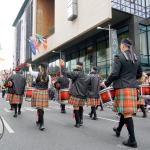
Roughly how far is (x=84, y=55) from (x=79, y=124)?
2397 cm

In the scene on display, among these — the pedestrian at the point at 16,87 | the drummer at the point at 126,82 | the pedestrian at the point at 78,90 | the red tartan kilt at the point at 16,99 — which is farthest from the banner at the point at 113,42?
the drummer at the point at 126,82

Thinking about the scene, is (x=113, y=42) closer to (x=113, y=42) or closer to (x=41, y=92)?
(x=113, y=42)

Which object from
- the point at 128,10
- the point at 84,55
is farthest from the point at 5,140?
the point at 84,55

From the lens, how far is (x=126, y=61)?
4.29 meters

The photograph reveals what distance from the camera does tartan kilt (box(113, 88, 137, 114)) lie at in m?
4.20

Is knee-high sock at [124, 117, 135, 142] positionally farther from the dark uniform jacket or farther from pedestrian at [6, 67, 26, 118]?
pedestrian at [6, 67, 26, 118]

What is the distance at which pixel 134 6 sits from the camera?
867 inches

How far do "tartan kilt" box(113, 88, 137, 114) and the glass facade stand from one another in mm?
17559

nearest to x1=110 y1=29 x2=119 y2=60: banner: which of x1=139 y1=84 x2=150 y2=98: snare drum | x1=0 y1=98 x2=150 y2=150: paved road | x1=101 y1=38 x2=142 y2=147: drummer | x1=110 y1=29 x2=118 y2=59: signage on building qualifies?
x1=110 y1=29 x2=118 y2=59: signage on building

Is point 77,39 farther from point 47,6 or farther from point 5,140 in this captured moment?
point 5,140

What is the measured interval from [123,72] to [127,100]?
53 centimetres

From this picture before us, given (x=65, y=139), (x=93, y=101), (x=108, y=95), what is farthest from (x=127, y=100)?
(x=93, y=101)

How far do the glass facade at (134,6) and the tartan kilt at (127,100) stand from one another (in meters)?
17.6

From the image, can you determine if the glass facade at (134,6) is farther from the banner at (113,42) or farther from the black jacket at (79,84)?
the black jacket at (79,84)
